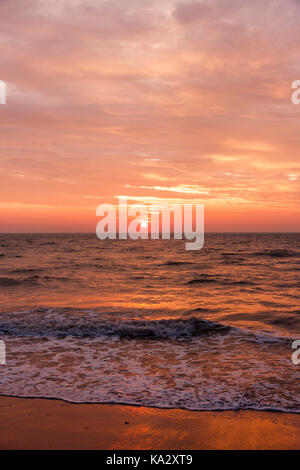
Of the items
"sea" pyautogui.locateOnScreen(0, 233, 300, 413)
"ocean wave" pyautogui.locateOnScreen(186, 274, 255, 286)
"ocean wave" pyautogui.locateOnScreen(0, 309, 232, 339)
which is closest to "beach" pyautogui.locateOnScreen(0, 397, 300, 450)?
"sea" pyautogui.locateOnScreen(0, 233, 300, 413)

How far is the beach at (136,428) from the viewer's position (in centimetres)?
418

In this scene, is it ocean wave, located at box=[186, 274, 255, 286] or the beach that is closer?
the beach

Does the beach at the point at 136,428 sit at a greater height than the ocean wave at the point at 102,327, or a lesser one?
greater

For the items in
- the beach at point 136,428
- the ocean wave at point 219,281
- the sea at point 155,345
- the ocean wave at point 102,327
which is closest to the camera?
Result: the beach at point 136,428

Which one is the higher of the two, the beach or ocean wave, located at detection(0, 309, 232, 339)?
the beach

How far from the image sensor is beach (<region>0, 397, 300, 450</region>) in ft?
13.7

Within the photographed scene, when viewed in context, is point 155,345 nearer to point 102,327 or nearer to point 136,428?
point 102,327

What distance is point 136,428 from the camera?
179 inches

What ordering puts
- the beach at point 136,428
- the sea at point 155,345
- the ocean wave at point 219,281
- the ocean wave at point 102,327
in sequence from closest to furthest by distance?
the beach at point 136,428 < the sea at point 155,345 < the ocean wave at point 102,327 < the ocean wave at point 219,281

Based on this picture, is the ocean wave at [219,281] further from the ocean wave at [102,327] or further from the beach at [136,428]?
the beach at [136,428]

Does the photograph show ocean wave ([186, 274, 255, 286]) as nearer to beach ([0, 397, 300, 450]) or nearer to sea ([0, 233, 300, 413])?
sea ([0, 233, 300, 413])

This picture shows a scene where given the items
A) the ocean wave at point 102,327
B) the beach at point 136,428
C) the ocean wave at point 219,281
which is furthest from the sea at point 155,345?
the ocean wave at point 219,281

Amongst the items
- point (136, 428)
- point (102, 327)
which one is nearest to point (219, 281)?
point (102, 327)
